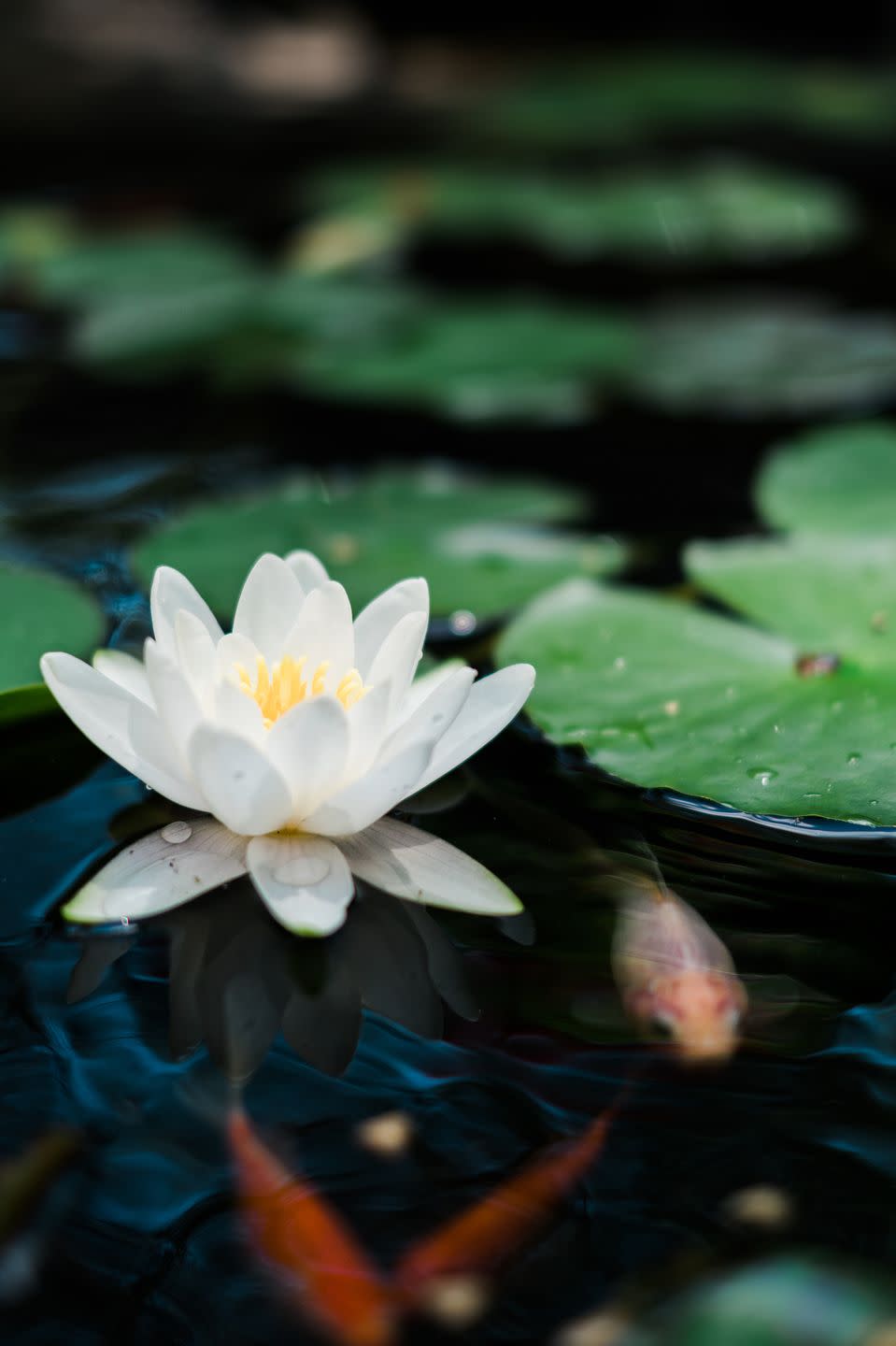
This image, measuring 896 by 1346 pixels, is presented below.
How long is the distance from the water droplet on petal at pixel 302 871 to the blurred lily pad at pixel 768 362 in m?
1.59

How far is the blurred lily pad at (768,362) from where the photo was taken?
2.36 m

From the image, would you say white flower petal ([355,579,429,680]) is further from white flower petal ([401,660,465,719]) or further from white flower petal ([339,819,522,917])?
white flower petal ([339,819,522,917])

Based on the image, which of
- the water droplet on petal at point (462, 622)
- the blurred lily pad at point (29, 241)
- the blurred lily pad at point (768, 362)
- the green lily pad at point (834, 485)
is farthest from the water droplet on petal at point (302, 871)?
the blurred lily pad at point (29, 241)

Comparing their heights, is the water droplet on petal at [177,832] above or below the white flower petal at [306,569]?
below

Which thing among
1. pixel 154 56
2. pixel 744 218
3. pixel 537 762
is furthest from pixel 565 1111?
pixel 154 56

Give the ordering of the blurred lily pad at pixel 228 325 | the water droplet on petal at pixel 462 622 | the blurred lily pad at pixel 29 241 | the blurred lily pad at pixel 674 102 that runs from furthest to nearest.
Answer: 1. the blurred lily pad at pixel 674 102
2. the blurred lily pad at pixel 29 241
3. the blurred lily pad at pixel 228 325
4. the water droplet on petal at pixel 462 622

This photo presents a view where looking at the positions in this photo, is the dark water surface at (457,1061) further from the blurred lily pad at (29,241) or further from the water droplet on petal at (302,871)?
the blurred lily pad at (29,241)

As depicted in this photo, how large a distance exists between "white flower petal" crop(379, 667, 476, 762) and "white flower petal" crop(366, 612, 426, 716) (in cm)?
3

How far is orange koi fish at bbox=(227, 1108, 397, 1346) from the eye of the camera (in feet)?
2.57

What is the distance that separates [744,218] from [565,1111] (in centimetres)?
263

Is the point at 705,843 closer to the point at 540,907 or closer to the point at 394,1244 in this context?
the point at 540,907

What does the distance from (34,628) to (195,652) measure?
0.41 meters

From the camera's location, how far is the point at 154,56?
4707 millimetres

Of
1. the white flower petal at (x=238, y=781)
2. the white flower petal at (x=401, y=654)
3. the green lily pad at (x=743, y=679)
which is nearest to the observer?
the white flower petal at (x=238, y=781)
